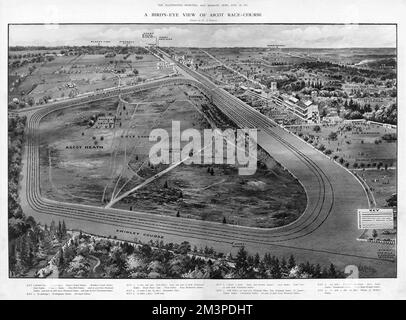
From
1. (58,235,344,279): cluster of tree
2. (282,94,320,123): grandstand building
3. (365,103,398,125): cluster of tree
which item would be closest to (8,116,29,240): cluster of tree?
(58,235,344,279): cluster of tree

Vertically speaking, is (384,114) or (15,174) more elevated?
(384,114)

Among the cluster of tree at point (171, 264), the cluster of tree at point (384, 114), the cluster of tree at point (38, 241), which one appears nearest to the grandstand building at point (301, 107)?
the cluster of tree at point (384, 114)

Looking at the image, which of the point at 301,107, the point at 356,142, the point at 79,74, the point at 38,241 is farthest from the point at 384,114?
the point at 38,241

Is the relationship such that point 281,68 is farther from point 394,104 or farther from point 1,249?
point 1,249

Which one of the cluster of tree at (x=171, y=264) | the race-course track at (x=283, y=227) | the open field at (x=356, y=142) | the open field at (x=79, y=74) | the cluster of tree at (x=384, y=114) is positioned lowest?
the cluster of tree at (x=171, y=264)

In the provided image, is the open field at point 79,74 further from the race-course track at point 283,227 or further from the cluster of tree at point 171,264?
the cluster of tree at point 171,264

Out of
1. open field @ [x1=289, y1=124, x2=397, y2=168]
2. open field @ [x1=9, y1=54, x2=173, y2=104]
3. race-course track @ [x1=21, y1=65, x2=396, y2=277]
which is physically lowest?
race-course track @ [x1=21, y1=65, x2=396, y2=277]

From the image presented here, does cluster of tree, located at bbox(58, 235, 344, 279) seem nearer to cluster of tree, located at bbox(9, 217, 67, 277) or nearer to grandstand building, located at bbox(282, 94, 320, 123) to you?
cluster of tree, located at bbox(9, 217, 67, 277)

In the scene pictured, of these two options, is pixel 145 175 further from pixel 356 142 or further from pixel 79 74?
pixel 356 142
